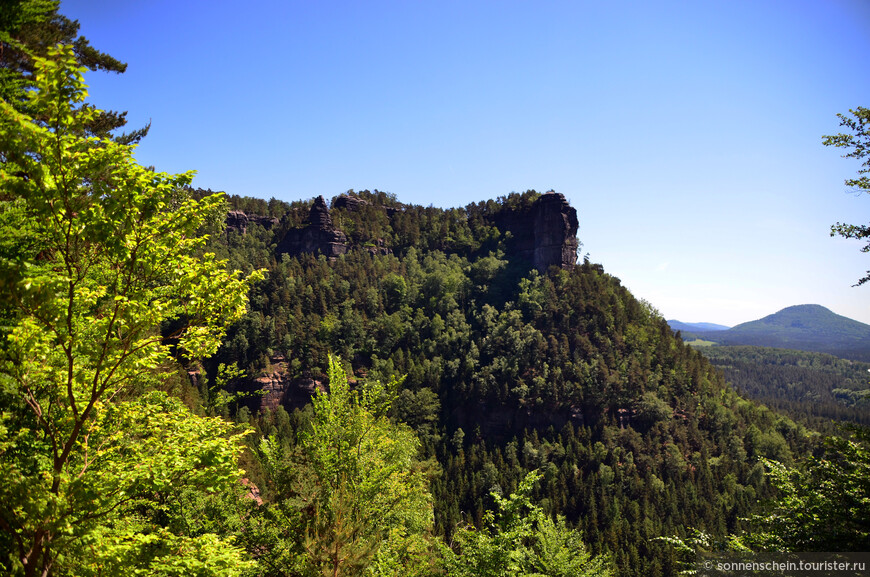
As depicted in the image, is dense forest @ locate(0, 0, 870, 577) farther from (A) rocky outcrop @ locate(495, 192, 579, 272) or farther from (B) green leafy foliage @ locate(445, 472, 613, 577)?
(A) rocky outcrop @ locate(495, 192, 579, 272)

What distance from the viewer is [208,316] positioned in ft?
24.3

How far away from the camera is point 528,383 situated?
3669 inches

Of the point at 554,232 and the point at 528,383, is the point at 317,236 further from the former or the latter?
the point at 528,383

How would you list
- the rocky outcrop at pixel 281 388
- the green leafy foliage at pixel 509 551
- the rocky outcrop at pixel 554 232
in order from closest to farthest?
the green leafy foliage at pixel 509 551
the rocky outcrop at pixel 281 388
the rocky outcrop at pixel 554 232

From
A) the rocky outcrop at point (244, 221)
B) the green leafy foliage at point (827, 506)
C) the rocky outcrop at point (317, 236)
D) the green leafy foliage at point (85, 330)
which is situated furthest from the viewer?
the rocky outcrop at point (244, 221)

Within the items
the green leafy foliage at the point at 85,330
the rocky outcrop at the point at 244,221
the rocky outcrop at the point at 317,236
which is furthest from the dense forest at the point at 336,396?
the rocky outcrop at the point at 244,221

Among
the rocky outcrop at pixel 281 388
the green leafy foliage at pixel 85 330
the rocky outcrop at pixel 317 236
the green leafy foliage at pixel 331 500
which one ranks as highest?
the rocky outcrop at pixel 317 236

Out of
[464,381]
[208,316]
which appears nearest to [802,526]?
[208,316]

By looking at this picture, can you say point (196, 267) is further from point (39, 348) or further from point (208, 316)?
point (39, 348)

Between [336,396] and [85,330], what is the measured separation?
6.68 meters

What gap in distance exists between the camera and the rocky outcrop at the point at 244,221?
122 metres

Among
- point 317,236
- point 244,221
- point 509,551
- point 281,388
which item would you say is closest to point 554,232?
point 317,236

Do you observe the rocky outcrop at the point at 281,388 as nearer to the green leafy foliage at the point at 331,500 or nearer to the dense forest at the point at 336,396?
the dense forest at the point at 336,396

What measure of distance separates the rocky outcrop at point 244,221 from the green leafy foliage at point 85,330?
408ft
